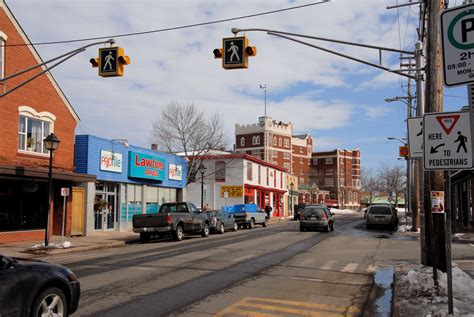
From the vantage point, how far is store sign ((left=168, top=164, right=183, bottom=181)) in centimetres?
3446

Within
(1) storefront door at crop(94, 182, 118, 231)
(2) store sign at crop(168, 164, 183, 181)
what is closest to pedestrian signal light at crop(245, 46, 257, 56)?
(1) storefront door at crop(94, 182, 118, 231)

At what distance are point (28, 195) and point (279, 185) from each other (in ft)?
147

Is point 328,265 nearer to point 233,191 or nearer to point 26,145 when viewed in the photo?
point 26,145

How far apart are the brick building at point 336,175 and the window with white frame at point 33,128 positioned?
107720mm

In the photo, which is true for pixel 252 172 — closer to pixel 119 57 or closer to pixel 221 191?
pixel 221 191

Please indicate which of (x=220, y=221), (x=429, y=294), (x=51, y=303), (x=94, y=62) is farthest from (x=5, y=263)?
(x=220, y=221)

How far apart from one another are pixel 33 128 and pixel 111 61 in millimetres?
9226

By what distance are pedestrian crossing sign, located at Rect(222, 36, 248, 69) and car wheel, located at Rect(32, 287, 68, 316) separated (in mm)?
9165

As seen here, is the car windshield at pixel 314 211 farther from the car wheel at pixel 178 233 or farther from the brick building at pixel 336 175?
the brick building at pixel 336 175

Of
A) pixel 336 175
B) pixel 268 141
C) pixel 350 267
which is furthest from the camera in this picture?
pixel 336 175

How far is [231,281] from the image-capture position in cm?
1029

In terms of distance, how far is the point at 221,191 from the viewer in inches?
1955

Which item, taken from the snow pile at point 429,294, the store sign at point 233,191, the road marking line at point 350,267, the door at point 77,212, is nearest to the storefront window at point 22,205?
the door at point 77,212

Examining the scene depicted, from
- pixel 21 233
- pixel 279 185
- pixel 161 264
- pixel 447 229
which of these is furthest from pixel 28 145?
pixel 279 185
